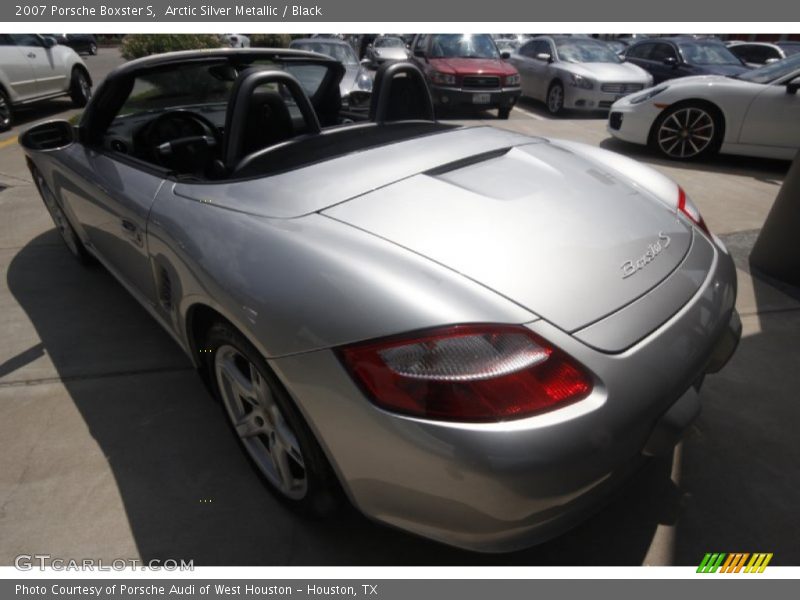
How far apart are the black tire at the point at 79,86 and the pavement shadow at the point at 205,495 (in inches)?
353

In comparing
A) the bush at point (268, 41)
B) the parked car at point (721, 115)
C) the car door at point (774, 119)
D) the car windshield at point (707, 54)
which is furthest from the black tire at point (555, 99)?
the bush at point (268, 41)

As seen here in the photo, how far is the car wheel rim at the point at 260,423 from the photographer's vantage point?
169cm

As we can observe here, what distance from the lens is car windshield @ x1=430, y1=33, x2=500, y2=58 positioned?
9633 millimetres

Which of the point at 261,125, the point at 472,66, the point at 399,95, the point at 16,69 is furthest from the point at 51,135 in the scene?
the point at 472,66

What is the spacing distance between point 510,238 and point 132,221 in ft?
5.27

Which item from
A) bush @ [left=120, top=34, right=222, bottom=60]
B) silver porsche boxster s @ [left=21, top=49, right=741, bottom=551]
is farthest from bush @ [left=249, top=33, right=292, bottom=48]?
silver porsche boxster s @ [left=21, top=49, right=741, bottom=551]

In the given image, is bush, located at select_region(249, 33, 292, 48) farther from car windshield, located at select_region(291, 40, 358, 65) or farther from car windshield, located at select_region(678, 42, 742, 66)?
car windshield, located at select_region(678, 42, 742, 66)

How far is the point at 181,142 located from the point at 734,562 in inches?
112

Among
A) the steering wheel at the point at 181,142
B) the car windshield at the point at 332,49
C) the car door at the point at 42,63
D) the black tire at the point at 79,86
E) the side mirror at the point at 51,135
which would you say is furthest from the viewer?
the black tire at the point at 79,86

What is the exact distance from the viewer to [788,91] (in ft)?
18.1

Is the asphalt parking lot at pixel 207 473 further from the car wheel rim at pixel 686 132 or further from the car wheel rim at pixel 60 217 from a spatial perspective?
the car wheel rim at pixel 686 132
